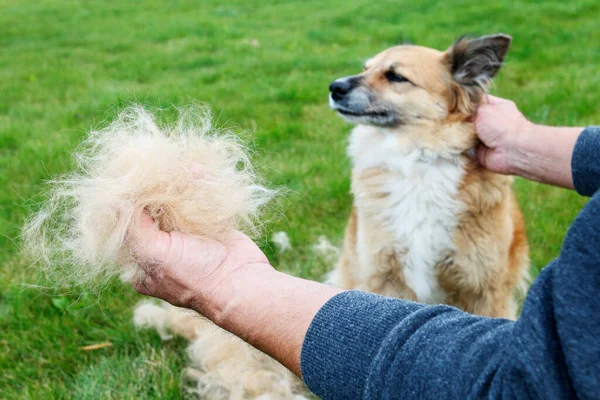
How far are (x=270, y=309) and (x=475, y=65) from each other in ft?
6.12

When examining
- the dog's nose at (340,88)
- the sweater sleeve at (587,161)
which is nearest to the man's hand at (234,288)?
the sweater sleeve at (587,161)

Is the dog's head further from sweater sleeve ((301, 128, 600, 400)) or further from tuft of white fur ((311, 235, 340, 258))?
sweater sleeve ((301, 128, 600, 400))

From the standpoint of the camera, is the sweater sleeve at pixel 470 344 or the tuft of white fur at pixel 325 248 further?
the tuft of white fur at pixel 325 248

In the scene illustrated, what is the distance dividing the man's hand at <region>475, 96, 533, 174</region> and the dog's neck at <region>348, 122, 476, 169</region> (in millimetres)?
58

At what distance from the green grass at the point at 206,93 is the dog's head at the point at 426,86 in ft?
1.94

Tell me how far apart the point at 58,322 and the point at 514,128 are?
2004mm

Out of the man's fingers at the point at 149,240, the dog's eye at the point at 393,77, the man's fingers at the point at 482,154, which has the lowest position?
the man's fingers at the point at 482,154

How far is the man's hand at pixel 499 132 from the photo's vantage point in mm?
2254

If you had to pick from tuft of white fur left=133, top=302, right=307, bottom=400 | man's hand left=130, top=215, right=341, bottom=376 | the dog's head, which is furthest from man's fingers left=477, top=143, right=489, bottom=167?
man's hand left=130, top=215, right=341, bottom=376

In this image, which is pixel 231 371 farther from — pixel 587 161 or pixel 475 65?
pixel 475 65

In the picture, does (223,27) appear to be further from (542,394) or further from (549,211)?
(542,394)

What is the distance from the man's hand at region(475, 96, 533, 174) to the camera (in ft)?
7.39

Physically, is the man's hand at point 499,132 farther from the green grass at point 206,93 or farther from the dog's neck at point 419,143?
the green grass at point 206,93

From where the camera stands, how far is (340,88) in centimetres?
271
